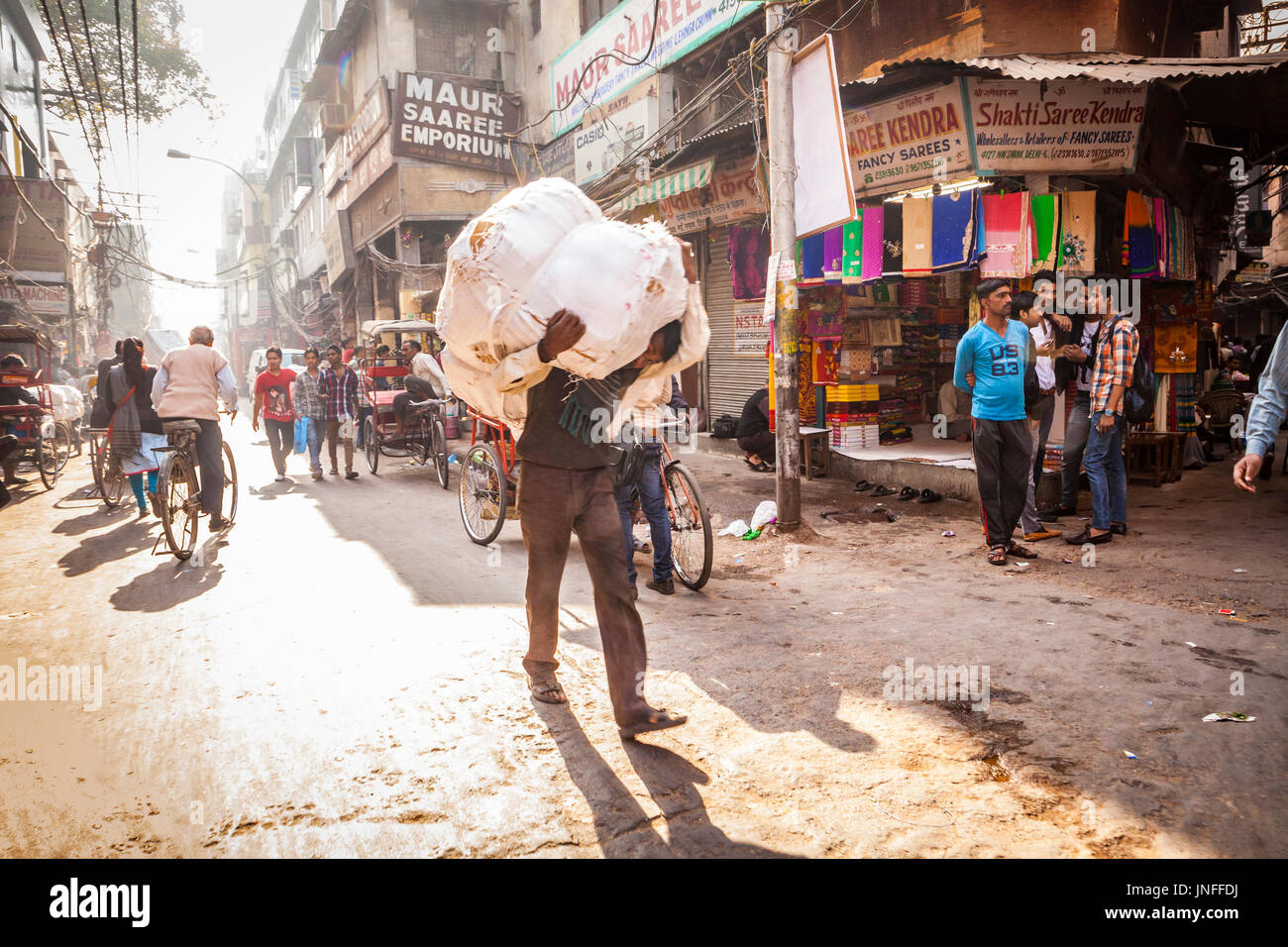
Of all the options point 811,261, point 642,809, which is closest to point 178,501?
point 642,809

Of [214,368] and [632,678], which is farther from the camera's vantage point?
[214,368]

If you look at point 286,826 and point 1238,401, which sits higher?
point 1238,401

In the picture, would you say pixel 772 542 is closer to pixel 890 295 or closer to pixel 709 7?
pixel 890 295

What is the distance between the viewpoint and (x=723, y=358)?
48.7 ft

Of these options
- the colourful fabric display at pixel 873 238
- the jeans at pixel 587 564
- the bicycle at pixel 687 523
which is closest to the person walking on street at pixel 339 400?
the colourful fabric display at pixel 873 238

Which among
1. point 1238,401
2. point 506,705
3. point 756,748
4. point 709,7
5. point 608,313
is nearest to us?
point 608,313

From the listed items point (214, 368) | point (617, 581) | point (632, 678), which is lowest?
point (632, 678)

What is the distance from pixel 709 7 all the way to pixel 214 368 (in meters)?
9.99

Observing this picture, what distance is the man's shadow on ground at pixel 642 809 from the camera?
269 centimetres

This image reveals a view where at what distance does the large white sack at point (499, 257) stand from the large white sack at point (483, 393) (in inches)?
8.0

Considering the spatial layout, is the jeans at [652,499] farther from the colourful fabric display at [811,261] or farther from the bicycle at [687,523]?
the colourful fabric display at [811,261]

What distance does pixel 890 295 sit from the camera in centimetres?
1182

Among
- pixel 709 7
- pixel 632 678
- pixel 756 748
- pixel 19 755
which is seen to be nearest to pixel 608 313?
pixel 632 678
